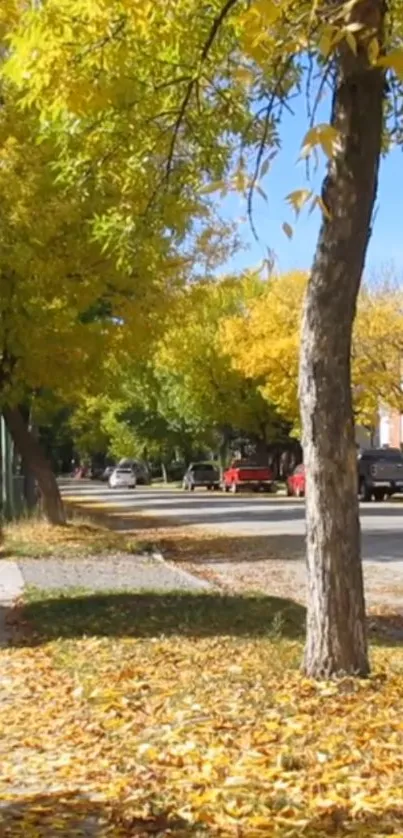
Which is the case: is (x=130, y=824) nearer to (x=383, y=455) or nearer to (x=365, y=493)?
(x=383, y=455)

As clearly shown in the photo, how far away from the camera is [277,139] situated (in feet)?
28.5

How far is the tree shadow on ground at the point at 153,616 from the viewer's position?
1023cm

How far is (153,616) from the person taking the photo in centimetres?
1117

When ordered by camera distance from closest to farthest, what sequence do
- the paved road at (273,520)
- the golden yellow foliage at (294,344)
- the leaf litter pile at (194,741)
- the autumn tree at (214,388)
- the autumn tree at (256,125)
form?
the leaf litter pile at (194,741), the autumn tree at (256,125), the paved road at (273,520), the golden yellow foliage at (294,344), the autumn tree at (214,388)

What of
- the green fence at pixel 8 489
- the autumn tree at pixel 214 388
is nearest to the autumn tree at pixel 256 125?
the green fence at pixel 8 489

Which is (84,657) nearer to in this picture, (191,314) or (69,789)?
(69,789)

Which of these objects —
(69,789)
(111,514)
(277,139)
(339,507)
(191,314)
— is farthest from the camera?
(111,514)

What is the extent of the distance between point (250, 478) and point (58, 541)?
3462 cm

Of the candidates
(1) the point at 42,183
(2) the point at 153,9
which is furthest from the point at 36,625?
(1) the point at 42,183

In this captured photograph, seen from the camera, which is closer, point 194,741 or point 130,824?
point 130,824

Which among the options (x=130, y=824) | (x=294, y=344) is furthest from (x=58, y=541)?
(x=294, y=344)

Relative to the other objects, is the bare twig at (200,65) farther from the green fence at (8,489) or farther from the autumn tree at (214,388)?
the autumn tree at (214,388)

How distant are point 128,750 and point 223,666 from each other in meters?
2.06

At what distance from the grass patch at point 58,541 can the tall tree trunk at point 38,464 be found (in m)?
0.30
